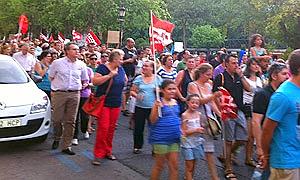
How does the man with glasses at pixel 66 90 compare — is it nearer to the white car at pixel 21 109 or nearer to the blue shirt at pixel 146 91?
the white car at pixel 21 109

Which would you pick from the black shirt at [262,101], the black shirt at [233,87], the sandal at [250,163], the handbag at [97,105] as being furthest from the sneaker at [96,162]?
the black shirt at [262,101]

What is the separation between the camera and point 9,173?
247 inches

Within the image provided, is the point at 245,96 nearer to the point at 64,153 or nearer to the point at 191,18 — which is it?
the point at 64,153

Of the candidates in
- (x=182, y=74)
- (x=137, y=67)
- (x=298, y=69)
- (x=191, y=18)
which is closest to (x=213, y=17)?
(x=191, y=18)

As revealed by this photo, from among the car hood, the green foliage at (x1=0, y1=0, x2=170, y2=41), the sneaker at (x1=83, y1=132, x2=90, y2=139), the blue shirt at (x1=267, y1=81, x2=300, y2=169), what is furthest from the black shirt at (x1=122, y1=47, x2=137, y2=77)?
the green foliage at (x1=0, y1=0, x2=170, y2=41)

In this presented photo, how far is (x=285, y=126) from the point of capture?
369 centimetres

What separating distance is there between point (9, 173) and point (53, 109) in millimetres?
1491

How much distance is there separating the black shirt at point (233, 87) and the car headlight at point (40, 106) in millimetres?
2951

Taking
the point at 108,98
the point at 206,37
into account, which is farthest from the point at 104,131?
the point at 206,37

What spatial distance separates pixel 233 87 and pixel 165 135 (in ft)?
5.61

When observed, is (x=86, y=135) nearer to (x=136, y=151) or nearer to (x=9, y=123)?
(x=136, y=151)

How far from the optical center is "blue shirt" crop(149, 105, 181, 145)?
5367mm

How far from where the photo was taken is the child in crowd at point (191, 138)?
553cm

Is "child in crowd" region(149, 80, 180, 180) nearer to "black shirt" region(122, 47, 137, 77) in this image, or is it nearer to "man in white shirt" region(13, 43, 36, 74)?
"man in white shirt" region(13, 43, 36, 74)
